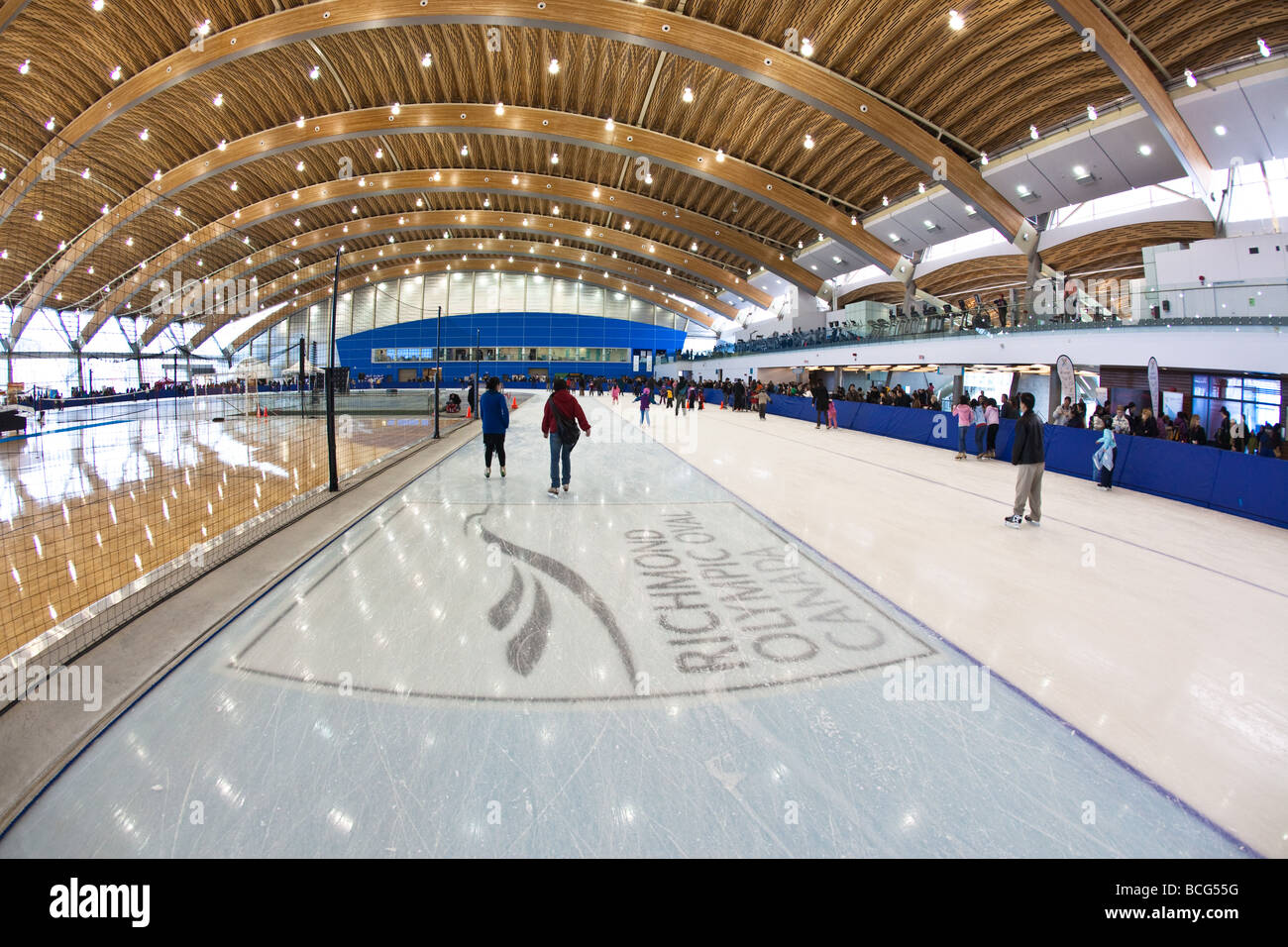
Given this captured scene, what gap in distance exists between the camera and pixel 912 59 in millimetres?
17859

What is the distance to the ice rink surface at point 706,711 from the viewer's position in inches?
80.0

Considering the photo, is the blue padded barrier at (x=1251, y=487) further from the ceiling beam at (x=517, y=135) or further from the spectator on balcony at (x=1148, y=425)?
the ceiling beam at (x=517, y=135)

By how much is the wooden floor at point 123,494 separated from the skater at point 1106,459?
43.9 ft

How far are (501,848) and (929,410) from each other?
17905 millimetres

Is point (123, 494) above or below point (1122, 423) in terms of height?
below

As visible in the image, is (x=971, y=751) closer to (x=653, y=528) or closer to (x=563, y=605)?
(x=563, y=605)

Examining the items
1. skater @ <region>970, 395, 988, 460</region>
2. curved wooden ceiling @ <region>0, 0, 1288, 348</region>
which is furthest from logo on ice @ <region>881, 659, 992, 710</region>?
curved wooden ceiling @ <region>0, 0, 1288, 348</region>

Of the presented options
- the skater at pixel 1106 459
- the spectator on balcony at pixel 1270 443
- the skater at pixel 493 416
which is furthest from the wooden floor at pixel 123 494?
the spectator on balcony at pixel 1270 443

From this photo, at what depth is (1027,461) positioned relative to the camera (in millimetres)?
6891

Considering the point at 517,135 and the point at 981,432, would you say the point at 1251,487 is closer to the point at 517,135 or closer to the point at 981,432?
the point at 981,432

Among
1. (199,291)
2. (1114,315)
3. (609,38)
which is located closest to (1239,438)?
(1114,315)

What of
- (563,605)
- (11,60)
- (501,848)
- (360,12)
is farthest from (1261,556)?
(11,60)

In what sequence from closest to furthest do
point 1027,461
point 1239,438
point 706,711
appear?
point 706,711 < point 1027,461 < point 1239,438

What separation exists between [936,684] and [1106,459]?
31.4 feet
